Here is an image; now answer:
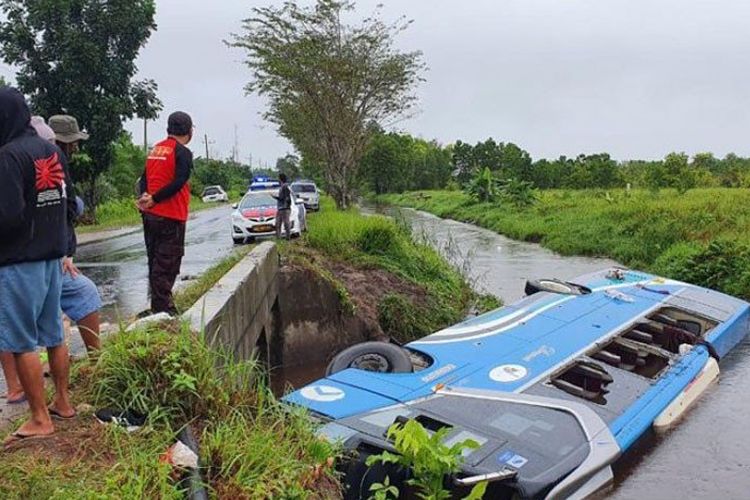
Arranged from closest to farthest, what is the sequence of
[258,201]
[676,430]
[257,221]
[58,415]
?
[58,415] < [676,430] < [257,221] < [258,201]

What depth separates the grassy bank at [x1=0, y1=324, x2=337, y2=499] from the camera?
2975mm

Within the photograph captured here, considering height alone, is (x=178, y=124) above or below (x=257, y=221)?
above

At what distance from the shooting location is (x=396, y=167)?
67.1 m

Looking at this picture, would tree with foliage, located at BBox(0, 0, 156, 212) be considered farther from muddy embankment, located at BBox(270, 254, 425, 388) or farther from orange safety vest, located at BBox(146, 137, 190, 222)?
orange safety vest, located at BBox(146, 137, 190, 222)

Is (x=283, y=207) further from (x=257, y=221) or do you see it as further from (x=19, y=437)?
(x=19, y=437)

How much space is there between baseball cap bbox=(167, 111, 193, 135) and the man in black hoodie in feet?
7.70

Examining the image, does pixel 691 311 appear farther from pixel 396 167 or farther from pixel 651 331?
pixel 396 167

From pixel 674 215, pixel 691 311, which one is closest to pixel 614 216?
pixel 674 215

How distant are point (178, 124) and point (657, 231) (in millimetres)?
18363

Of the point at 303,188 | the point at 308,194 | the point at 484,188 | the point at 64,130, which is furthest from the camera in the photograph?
the point at 484,188

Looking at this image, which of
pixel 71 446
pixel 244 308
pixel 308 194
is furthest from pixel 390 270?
pixel 308 194

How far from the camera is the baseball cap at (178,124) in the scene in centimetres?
576

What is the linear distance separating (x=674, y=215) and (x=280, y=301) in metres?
15.7

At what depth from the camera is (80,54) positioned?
2044 cm
